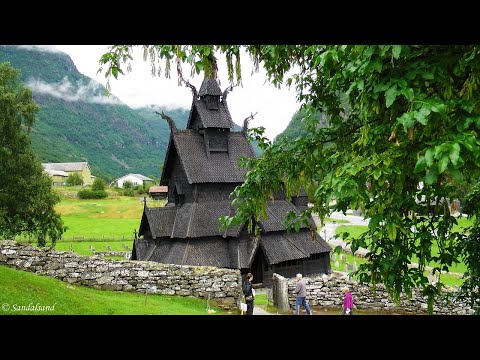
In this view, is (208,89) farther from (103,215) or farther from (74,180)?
(74,180)

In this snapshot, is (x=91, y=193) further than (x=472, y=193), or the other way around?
(x=91, y=193)

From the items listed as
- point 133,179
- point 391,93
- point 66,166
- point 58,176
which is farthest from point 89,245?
point 391,93

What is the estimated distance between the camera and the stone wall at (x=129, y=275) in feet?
37.9

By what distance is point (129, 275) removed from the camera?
11.9 meters

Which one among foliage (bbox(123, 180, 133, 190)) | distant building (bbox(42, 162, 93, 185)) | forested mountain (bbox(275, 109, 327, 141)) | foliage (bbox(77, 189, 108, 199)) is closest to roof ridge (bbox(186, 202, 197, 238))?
foliage (bbox(123, 180, 133, 190))

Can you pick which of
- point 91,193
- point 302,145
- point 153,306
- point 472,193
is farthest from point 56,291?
point 91,193

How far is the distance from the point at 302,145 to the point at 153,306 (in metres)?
6.66

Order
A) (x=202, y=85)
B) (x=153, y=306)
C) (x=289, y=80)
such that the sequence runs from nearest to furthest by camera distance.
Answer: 1. (x=289, y=80)
2. (x=153, y=306)
3. (x=202, y=85)

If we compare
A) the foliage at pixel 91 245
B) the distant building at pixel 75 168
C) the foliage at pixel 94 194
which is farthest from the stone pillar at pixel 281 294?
the foliage at pixel 91 245

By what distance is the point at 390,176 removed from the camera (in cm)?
400

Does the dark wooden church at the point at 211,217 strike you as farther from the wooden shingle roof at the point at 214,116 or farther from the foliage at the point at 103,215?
the foliage at the point at 103,215

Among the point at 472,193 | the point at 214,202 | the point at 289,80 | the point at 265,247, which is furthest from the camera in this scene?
the point at 214,202

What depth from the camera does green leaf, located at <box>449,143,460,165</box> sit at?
2.92 metres
